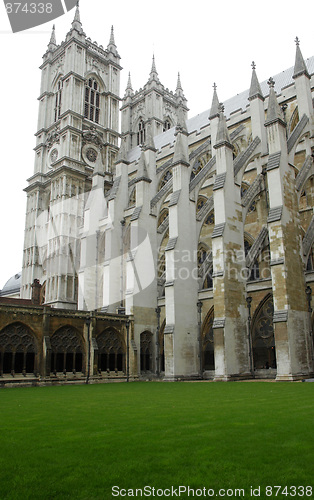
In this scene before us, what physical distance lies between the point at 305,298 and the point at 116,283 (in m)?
15.3

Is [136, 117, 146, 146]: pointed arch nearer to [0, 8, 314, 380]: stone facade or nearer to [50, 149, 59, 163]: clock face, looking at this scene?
[0, 8, 314, 380]: stone facade

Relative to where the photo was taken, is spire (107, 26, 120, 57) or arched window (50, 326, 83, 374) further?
spire (107, 26, 120, 57)

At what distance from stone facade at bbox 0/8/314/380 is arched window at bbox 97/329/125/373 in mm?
307

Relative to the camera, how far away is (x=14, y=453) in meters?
5.23

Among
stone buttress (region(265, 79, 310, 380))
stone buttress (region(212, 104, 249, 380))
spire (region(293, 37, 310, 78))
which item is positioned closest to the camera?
stone buttress (region(265, 79, 310, 380))

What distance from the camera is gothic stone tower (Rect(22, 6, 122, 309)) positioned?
3928 centimetres

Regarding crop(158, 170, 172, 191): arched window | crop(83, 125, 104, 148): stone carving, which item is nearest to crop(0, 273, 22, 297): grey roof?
crop(83, 125, 104, 148): stone carving

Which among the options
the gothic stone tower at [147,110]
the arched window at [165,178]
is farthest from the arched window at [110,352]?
the gothic stone tower at [147,110]

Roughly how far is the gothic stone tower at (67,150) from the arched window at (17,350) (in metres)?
14.5

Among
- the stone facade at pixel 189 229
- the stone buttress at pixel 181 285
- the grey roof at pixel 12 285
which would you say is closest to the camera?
the stone facade at pixel 189 229

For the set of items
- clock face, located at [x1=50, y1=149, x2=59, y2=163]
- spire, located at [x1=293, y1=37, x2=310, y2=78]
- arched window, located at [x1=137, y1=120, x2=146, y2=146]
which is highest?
arched window, located at [x1=137, y1=120, x2=146, y2=146]

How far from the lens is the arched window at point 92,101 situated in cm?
4659

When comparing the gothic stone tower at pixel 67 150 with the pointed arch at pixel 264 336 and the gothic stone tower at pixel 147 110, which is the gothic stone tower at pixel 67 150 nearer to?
the gothic stone tower at pixel 147 110

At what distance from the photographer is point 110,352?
26.3 m
